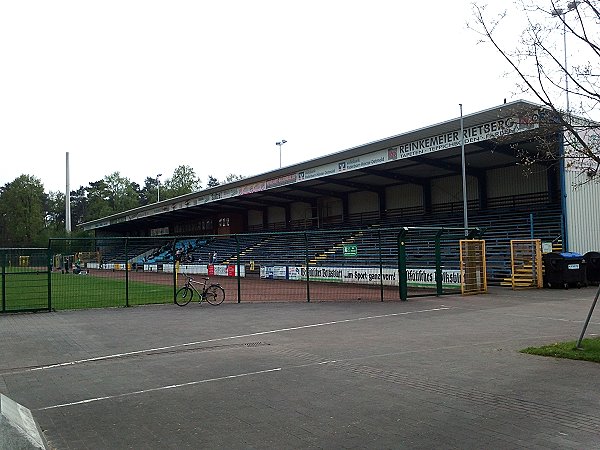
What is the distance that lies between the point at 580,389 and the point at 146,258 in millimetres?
19670

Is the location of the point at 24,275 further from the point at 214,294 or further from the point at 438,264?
the point at 438,264

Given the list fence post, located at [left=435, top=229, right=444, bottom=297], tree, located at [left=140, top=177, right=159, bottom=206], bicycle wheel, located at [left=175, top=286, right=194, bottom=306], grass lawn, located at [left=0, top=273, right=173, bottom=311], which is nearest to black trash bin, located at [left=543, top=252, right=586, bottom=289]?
fence post, located at [left=435, top=229, right=444, bottom=297]

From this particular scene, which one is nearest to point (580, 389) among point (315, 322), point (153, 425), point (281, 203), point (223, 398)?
point (223, 398)

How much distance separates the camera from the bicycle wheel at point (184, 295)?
19578 mm

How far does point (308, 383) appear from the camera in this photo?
742 centimetres

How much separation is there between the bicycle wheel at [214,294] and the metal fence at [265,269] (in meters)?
0.67

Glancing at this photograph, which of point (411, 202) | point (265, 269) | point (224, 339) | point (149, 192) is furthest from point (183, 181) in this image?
point (224, 339)

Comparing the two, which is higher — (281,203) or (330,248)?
(281,203)

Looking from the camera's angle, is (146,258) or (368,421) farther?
(146,258)

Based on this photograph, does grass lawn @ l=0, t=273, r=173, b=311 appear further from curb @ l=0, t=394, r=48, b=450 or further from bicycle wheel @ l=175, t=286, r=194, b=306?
curb @ l=0, t=394, r=48, b=450

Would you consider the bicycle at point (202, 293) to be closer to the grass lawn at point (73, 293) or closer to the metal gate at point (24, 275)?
the grass lawn at point (73, 293)

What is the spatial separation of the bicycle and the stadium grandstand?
1481mm

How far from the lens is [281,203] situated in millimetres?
52062

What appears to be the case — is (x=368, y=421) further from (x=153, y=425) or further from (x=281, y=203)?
(x=281, y=203)
